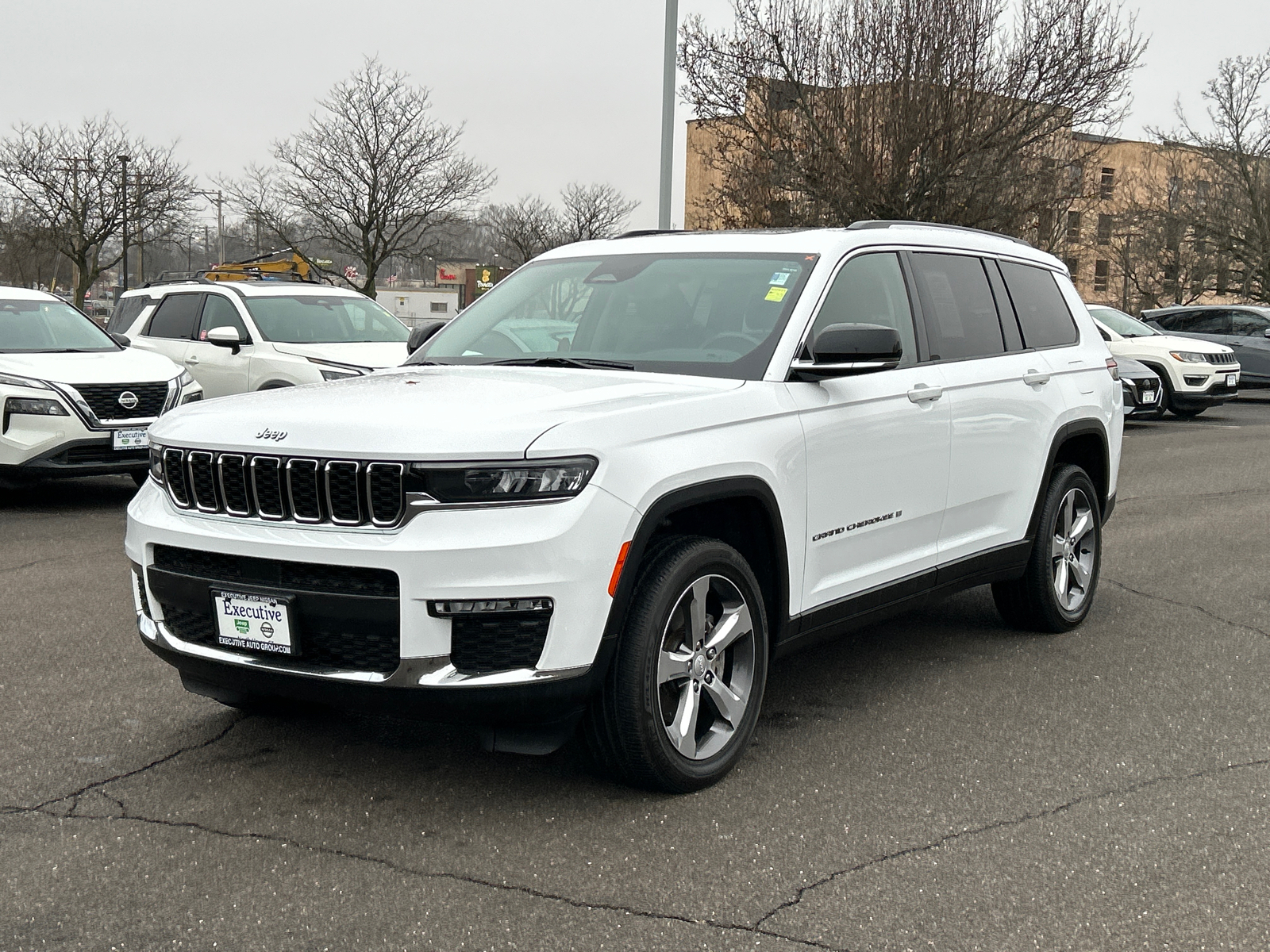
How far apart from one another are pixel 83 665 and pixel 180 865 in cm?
229

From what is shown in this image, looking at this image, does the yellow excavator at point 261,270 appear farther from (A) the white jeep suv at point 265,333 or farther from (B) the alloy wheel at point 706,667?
(B) the alloy wheel at point 706,667

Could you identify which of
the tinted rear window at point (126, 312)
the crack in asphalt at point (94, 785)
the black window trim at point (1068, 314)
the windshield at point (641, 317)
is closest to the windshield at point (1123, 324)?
the tinted rear window at point (126, 312)

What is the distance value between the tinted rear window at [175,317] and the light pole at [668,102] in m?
5.24

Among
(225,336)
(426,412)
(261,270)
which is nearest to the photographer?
(426,412)

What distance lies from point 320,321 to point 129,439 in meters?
3.36

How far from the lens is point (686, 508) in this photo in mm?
3975

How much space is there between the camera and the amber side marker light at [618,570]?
144 inches

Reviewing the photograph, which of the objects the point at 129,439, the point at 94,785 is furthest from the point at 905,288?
the point at 129,439

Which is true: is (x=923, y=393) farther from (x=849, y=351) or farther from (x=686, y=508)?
(x=686, y=508)

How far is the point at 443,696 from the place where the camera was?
3570 millimetres

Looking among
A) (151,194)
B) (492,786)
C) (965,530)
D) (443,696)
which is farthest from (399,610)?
(151,194)

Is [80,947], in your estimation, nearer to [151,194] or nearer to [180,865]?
[180,865]

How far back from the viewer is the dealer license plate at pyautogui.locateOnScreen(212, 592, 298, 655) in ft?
12.1

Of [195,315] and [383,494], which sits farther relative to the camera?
[195,315]
